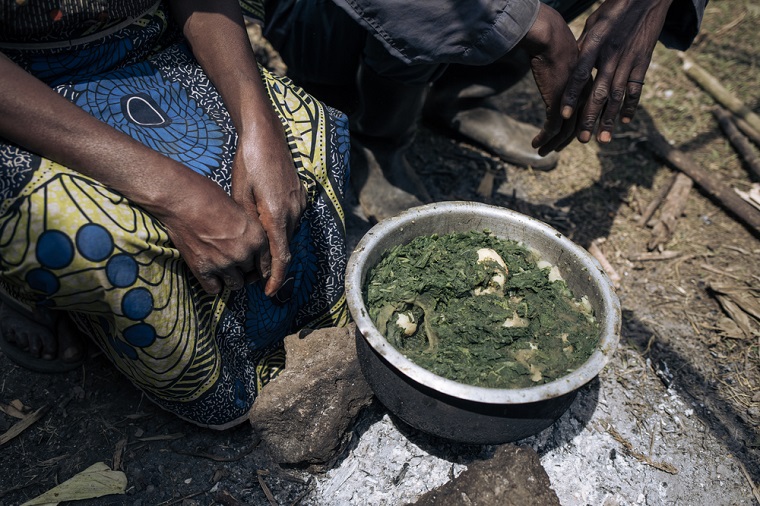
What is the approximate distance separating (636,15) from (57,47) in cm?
203

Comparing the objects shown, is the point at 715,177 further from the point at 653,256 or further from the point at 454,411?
the point at 454,411

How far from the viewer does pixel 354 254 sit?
2197 mm

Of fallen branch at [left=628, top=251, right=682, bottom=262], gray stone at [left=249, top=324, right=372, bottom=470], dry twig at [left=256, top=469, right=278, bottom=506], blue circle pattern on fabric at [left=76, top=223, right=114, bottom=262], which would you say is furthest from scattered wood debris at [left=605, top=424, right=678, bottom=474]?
blue circle pattern on fabric at [left=76, top=223, right=114, bottom=262]

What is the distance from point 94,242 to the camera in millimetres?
1637

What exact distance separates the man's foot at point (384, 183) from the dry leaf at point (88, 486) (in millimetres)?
1787

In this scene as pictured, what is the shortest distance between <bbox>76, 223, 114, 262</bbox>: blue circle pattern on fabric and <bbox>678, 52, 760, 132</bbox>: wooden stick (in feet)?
13.9

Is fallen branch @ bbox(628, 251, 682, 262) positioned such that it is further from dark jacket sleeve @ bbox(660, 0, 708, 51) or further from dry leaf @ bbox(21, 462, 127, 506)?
dry leaf @ bbox(21, 462, 127, 506)

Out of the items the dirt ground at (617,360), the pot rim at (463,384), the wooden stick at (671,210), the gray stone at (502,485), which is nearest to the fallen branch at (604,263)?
the dirt ground at (617,360)

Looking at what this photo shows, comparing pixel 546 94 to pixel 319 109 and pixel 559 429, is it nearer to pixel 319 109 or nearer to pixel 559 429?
pixel 319 109

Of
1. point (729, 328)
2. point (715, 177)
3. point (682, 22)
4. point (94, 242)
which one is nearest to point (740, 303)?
point (729, 328)

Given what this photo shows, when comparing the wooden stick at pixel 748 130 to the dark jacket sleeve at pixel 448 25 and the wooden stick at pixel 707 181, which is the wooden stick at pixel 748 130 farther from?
the dark jacket sleeve at pixel 448 25

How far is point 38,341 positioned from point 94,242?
110cm

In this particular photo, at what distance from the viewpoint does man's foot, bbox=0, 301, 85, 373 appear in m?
2.45

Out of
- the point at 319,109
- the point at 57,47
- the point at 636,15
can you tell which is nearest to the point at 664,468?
the point at 636,15
